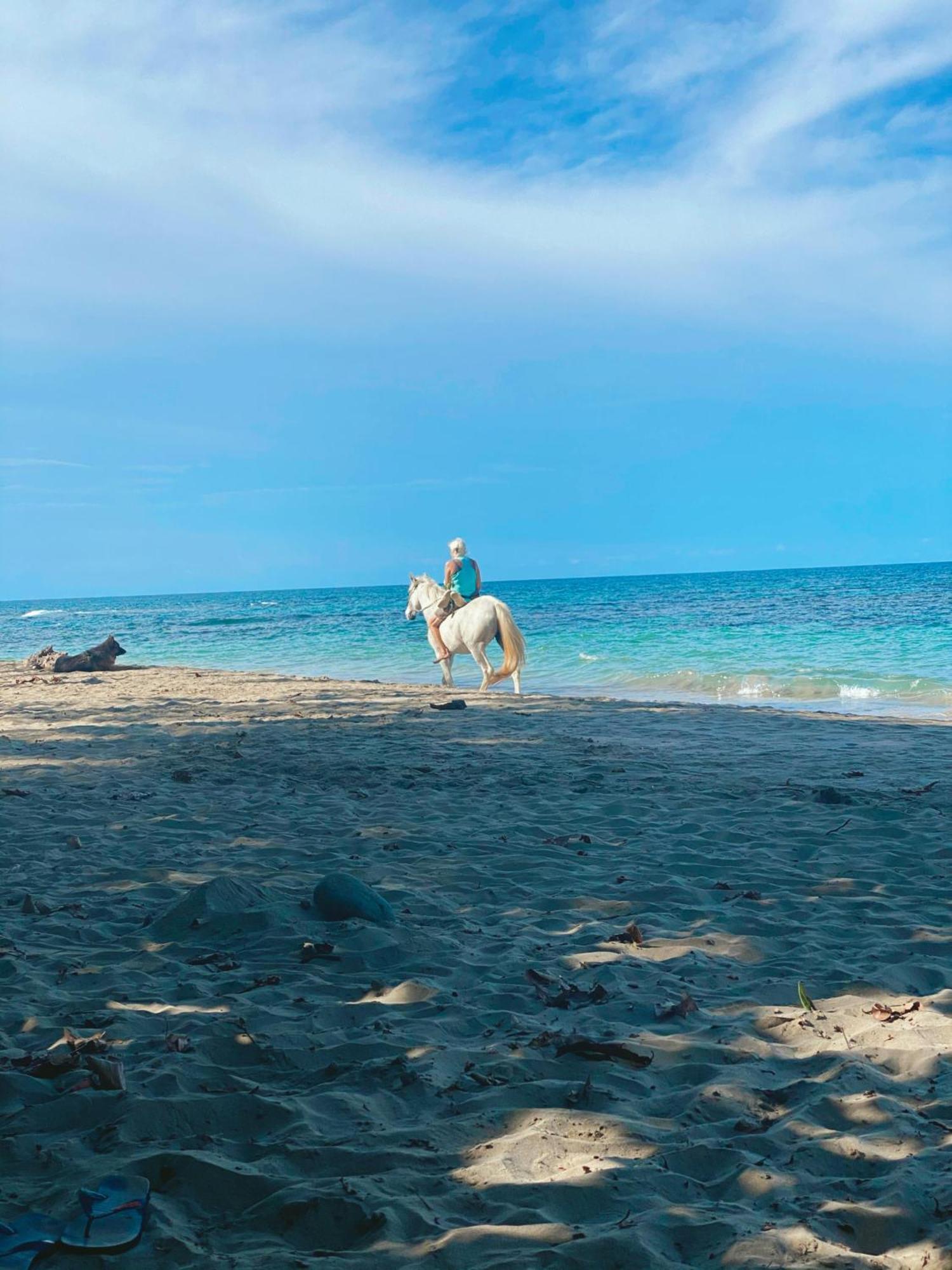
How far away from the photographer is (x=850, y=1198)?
99.7 inches

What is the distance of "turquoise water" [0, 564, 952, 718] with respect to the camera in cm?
1794

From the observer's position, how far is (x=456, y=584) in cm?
1670

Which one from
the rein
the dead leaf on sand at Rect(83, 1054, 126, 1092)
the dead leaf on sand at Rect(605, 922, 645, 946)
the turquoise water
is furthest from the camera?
the turquoise water

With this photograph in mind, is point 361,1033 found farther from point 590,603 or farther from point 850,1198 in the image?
point 590,603

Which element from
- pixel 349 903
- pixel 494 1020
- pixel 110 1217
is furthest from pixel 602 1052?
pixel 349 903

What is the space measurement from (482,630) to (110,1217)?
13575 mm

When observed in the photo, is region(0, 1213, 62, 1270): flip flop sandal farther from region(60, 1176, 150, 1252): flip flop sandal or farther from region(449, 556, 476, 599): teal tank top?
region(449, 556, 476, 599): teal tank top

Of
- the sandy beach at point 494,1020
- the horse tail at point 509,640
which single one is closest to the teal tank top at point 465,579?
the horse tail at point 509,640

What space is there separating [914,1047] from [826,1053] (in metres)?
0.33

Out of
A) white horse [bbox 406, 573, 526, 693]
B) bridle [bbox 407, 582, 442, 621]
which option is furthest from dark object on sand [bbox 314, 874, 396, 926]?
bridle [bbox 407, 582, 442, 621]

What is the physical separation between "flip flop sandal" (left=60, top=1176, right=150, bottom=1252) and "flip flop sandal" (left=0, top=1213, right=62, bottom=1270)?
1.4 inches

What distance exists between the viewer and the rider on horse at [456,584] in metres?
16.4

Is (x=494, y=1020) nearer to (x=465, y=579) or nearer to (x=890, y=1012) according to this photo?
(x=890, y=1012)

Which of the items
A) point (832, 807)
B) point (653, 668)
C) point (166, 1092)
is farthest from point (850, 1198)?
point (653, 668)
